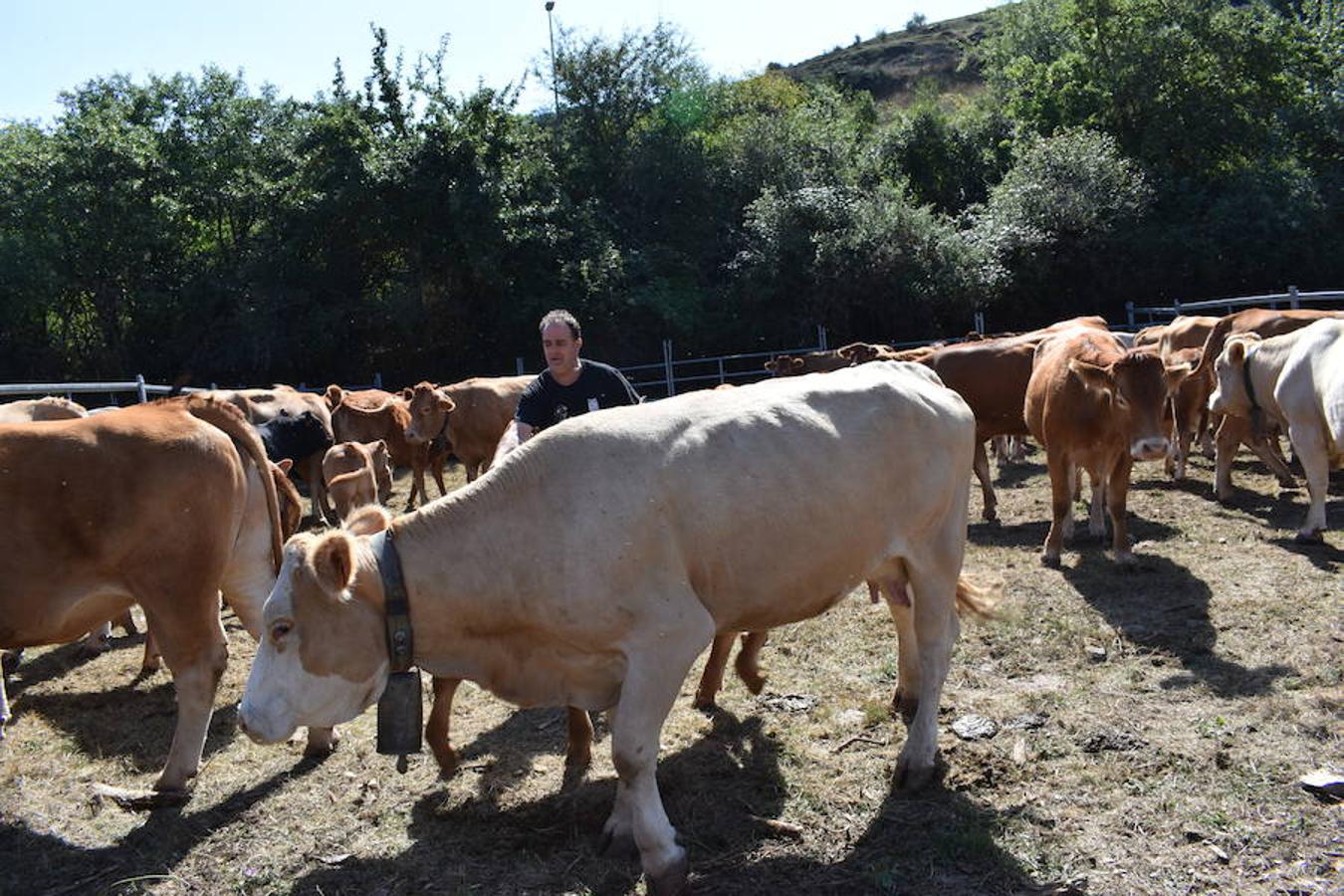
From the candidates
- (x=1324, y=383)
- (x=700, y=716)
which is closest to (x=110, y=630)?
(x=700, y=716)

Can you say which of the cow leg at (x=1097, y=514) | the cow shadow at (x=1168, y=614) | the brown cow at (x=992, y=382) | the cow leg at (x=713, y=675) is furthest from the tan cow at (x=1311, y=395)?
the cow leg at (x=713, y=675)

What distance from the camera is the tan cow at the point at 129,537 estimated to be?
4812 millimetres

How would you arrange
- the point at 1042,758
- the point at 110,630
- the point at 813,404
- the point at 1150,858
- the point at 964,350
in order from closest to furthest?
the point at 1150,858 → the point at 813,404 → the point at 1042,758 → the point at 110,630 → the point at 964,350

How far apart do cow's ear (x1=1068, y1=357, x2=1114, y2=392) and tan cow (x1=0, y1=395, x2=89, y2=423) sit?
316 inches

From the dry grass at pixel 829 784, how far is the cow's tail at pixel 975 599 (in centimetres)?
22

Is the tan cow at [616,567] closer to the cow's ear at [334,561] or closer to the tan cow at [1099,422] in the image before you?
the cow's ear at [334,561]

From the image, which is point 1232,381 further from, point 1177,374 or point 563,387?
point 563,387

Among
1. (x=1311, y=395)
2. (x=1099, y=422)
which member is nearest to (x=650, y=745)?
(x=1099, y=422)

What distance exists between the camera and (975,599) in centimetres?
539

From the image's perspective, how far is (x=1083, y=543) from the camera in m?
9.12

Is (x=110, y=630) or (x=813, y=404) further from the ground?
(x=813, y=404)

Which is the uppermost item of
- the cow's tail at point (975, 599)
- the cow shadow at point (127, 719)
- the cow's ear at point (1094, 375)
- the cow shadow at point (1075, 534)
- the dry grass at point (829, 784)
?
the cow's ear at point (1094, 375)

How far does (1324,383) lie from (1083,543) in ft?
7.65

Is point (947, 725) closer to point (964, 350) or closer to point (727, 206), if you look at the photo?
point (964, 350)
